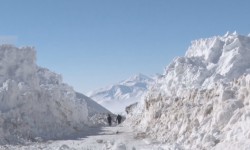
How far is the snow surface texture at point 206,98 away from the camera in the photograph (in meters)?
18.8

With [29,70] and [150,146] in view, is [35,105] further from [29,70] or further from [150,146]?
[150,146]

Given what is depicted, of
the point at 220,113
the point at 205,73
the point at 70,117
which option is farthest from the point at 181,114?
the point at 70,117

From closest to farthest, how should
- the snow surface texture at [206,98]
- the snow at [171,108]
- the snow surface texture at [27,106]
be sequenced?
the snow surface texture at [206,98], the snow at [171,108], the snow surface texture at [27,106]

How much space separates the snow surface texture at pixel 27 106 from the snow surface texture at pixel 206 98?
6.41m

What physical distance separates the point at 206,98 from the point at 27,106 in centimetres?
1321

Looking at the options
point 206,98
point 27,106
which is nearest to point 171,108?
point 206,98

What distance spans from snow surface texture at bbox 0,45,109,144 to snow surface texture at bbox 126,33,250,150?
6415 millimetres

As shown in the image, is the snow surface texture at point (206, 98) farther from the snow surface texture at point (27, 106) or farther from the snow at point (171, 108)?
the snow surface texture at point (27, 106)

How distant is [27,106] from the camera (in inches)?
1262

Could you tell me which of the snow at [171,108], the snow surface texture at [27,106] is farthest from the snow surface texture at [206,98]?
the snow surface texture at [27,106]

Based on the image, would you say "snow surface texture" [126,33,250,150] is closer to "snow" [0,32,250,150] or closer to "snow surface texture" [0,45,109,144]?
"snow" [0,32,250,150]

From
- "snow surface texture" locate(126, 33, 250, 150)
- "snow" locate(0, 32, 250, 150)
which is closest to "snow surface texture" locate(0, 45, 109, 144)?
"snow" locate(0, 32, 250, 150)

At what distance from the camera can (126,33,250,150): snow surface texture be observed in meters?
18.8

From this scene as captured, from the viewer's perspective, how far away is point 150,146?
2234 centimetres
